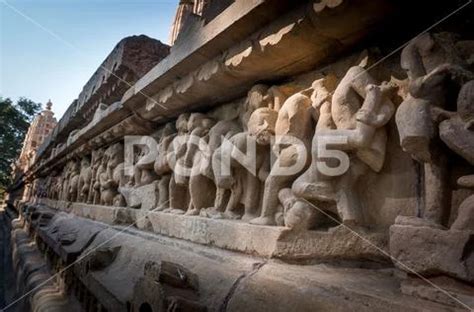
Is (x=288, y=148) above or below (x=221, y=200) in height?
above

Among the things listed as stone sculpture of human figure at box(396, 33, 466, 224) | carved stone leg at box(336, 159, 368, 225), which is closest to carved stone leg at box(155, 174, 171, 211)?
carved stone leg at box(336, 159, 368, 225)

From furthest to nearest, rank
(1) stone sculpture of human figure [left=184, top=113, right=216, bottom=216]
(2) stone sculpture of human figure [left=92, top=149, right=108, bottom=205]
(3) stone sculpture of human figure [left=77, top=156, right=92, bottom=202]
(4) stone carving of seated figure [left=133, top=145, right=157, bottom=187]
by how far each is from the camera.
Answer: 1. (3) stone sculpture of human figure [left=77, top=156, right=92, bottom=202]
2. (2) stone sculpture of human figure [left=92, top=149, right=108, bottom=205]
3. (4) stone carving of seated figure [left=133, top=145, right=157, bottom=187]
4. (1) stone sculpture of human figure [left=184, top=113, right=216, bottom=216]

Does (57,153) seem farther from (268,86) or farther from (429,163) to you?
(429,163)

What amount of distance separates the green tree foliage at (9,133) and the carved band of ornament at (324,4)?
79.1 ft

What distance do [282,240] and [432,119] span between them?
0.71m

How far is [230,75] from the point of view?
194cm

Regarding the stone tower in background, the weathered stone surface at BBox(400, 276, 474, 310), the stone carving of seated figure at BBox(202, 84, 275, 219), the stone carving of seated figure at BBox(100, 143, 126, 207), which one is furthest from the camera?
the stone tower in background

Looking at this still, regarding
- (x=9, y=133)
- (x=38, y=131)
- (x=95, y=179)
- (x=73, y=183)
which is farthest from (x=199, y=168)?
(x=9, y=133)

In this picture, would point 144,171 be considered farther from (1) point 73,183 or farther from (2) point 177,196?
(1) point 73,183

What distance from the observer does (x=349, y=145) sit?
51.6 inches

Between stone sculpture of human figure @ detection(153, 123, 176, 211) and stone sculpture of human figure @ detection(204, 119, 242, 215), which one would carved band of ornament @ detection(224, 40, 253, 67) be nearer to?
stone sculpture of human figure @ detection(204, 119, 242, 215)

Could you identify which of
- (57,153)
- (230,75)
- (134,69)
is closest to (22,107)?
(57,153)

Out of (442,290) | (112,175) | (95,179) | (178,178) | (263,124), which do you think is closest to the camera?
(442,290)

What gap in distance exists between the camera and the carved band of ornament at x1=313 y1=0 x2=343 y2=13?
1262 millimetres
